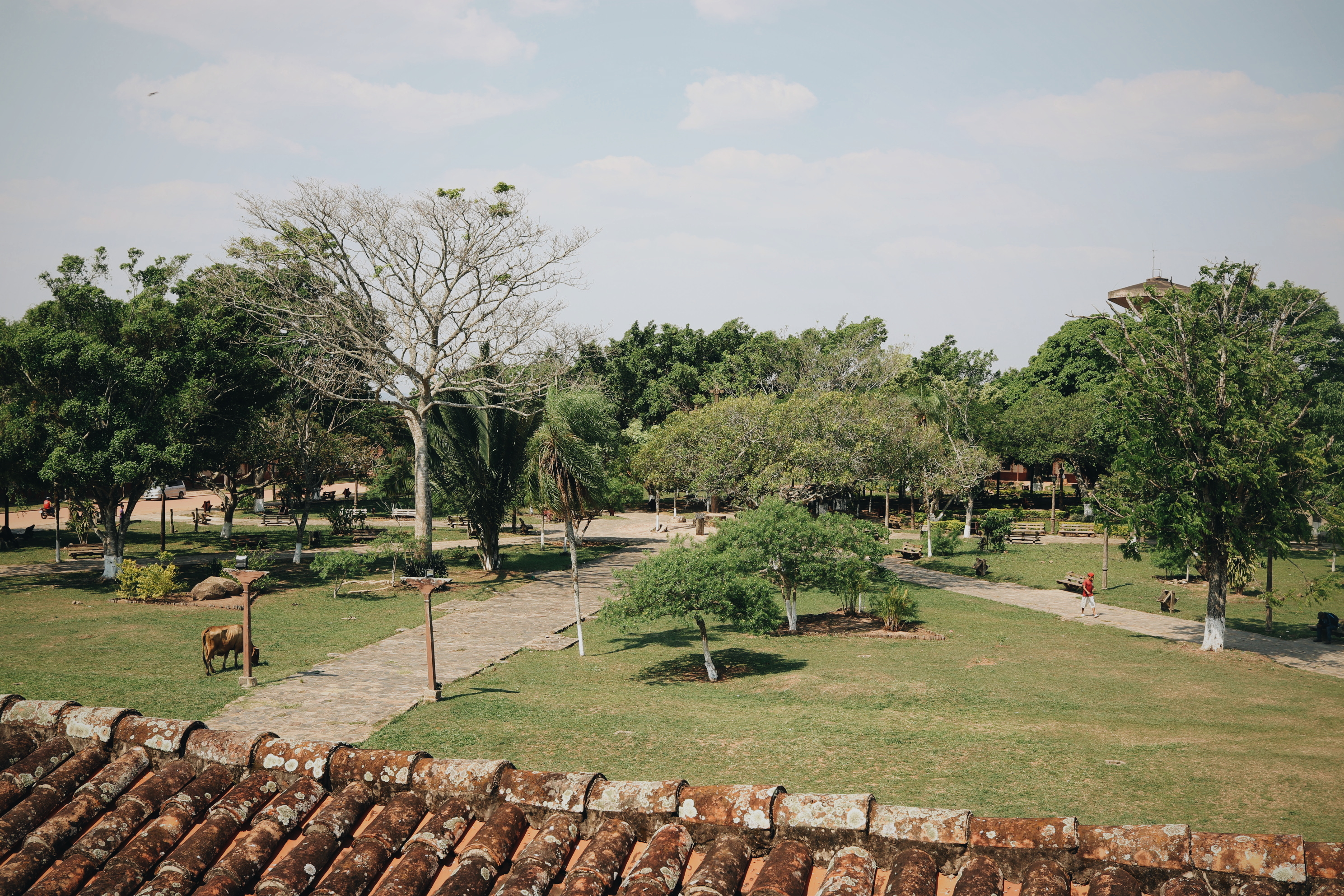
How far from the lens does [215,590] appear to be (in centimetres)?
2470

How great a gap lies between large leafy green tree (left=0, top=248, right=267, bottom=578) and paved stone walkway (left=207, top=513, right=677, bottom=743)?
10.1m

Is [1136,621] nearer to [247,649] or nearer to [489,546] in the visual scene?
[489,546]

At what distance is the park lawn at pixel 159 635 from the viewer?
14656 millimetres

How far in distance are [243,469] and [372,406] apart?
86.6ft

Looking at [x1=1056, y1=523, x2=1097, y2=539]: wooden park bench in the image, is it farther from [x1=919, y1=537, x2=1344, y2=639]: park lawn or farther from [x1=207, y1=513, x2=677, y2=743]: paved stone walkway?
[x1=207, y1=513, x2=677, y2=743]: paved stone walkway

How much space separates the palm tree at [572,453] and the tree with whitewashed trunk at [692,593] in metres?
2.41

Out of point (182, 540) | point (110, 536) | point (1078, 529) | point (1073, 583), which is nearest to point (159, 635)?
point (110, 536)

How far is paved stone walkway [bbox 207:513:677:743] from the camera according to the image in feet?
44.5

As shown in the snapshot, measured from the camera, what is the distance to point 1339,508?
20000 mm

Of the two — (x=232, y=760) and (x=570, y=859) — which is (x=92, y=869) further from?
(x=570, y=859)

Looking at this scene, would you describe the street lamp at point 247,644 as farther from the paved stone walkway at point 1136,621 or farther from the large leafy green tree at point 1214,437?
the paved stone walkway at point 1136,621

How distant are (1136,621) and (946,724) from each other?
14.8 meters

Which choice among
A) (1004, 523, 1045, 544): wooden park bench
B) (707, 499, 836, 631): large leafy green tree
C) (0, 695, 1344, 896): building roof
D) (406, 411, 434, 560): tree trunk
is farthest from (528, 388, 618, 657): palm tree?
(1004, 523, 1045, 544): wooden park bench

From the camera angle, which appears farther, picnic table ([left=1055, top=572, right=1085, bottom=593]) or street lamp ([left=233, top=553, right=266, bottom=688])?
picnic table ([left=1055, top=572, right=1085, bottom=593])
